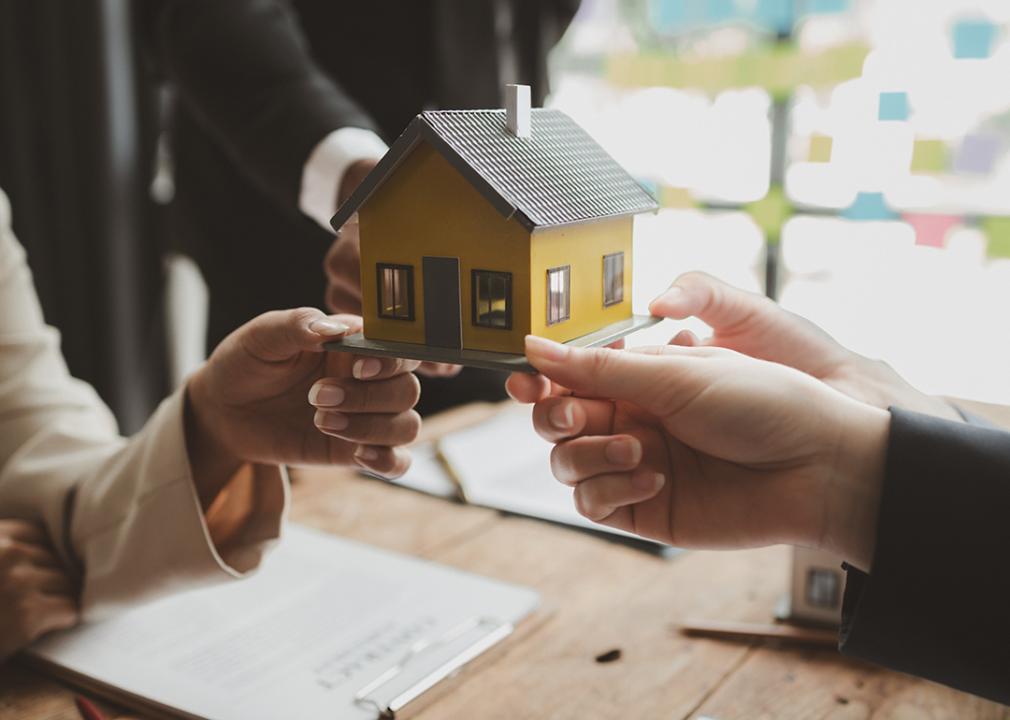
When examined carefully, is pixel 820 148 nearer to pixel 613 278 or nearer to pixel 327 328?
pixel 613 278

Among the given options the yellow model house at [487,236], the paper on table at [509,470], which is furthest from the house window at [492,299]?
the paper on table at [509,470]

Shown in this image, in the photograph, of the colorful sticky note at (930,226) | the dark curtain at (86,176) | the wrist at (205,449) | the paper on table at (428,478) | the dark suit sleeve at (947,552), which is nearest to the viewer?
the dark suit sleeve at (947,552)

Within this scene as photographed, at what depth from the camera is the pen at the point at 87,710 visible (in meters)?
0.81

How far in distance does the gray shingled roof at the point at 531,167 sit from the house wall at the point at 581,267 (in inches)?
0.8

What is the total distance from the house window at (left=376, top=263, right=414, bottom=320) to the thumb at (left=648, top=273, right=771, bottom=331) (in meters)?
0.26

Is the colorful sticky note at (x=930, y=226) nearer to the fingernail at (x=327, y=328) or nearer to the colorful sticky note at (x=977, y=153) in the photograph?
the colorful sticky note at (x=977, y=153)

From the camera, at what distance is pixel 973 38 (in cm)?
311

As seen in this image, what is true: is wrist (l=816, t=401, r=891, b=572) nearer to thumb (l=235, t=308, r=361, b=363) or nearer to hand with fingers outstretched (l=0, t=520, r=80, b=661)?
thumb (l=235, t=308, r=361, b=363)

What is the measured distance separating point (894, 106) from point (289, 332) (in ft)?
10.1

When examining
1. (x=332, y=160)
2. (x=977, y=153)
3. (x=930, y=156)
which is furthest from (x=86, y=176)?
(x=977, y=153)

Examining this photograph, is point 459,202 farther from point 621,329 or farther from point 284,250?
point 284,250

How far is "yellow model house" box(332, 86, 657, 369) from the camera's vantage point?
0.73 m

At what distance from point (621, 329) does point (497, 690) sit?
0.37 m

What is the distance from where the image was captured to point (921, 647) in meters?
0.71
